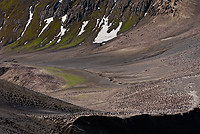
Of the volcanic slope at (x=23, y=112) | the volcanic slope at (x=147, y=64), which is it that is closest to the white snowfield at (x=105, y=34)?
the volcanic slope at (x=147, y=64)

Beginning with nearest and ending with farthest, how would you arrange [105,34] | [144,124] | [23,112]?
[23,112] < [144,124] < [105,34]

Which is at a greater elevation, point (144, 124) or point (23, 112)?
point (23, 112)

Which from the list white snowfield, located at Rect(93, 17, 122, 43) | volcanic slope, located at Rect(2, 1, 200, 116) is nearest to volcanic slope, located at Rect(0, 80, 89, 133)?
volcanic slope, located at Rect(2, 1, 200, 116)

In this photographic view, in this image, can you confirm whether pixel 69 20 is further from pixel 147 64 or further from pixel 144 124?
pixel 144 124

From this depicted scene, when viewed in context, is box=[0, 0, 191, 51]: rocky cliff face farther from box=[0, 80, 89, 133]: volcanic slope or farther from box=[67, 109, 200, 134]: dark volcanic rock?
box=[0, 80, 89, 133]: volcanic slope

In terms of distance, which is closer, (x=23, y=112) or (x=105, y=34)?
(x=23, y=112)

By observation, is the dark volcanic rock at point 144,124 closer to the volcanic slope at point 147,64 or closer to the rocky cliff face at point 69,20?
the volcanic slope at point 147,64

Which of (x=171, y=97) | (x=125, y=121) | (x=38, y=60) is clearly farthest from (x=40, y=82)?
(x=38, y=60)

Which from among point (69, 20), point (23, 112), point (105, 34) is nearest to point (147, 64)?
point (23, 112)
